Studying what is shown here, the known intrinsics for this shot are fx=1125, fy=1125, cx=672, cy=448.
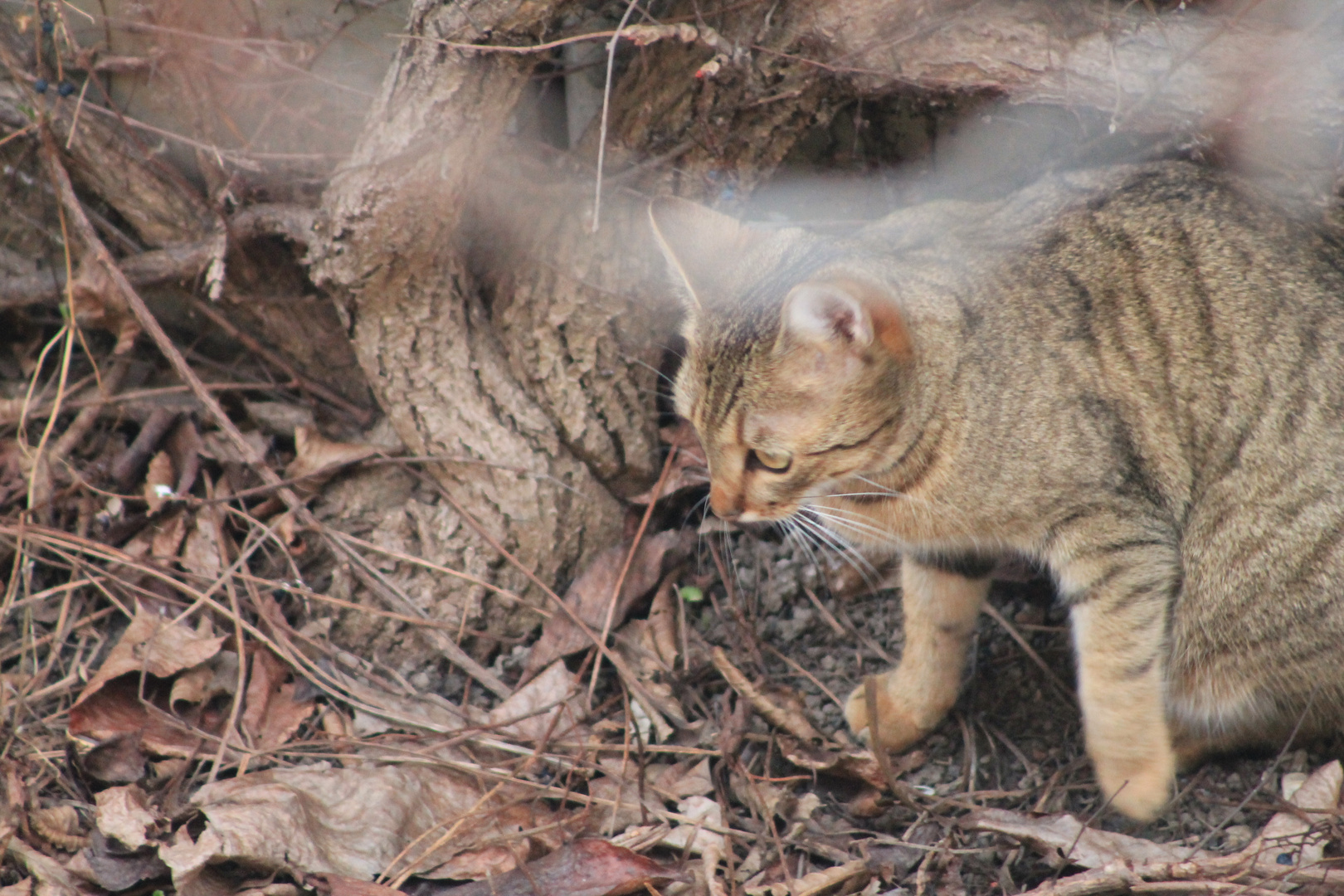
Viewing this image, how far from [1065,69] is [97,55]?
2.52m

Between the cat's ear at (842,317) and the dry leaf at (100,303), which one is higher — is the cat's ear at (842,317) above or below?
above

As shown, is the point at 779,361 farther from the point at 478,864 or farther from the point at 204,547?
the point at 204,547

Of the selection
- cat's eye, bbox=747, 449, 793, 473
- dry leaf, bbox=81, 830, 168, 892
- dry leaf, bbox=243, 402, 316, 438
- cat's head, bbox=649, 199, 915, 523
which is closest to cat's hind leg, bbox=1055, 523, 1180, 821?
cat's head, bbox=649, 199, 915, 523

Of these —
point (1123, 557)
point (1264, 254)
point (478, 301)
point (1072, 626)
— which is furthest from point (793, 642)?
point (1264, 254)

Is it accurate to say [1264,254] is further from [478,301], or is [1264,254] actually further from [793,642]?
[478,301]

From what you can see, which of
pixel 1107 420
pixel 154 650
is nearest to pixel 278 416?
pixel 154 650

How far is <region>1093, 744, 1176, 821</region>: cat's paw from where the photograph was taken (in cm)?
253

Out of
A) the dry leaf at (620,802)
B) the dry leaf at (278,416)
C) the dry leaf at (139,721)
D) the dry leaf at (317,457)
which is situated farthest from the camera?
the dry leaf at (278,416)

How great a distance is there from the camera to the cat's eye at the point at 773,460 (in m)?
2.44

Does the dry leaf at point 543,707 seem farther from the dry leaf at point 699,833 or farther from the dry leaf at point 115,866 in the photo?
the dry leaf at point 115,866

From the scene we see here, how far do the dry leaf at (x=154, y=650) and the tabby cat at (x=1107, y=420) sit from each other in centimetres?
140

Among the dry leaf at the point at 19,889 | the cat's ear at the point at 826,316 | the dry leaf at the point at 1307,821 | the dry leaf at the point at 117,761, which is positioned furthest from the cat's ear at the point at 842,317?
the dry leaf at the point at 19,889

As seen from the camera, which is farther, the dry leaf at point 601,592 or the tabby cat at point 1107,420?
the dry leaf at point 601,592

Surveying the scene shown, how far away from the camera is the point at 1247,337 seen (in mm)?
2449
